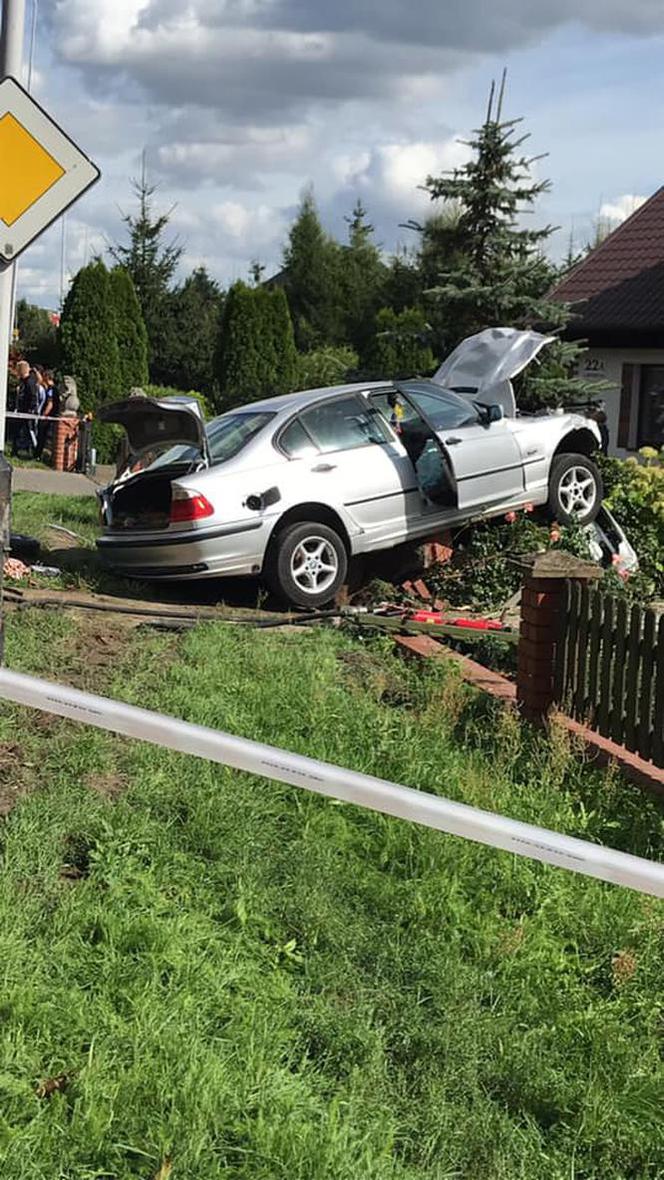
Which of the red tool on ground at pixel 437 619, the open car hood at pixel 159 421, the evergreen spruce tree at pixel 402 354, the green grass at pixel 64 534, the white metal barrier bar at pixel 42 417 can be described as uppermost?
the evergreen spruce tree at pixel 402 354

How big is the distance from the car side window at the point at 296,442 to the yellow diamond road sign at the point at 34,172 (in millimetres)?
5153

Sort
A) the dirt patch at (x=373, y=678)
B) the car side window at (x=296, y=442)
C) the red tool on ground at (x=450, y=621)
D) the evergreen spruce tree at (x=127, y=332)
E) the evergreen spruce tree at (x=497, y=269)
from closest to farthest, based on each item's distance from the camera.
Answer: the dirt patch at (x=373, y=678), the red tool on ground at (x=450, y=621), the car side window at (x=296, y=442), the evergreen spruce tree at (x=497, y=269), the evergreen spruce tree at (x=127, y=332)

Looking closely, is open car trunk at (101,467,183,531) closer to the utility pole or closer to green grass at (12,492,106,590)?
green grass at (12,492,106,590)

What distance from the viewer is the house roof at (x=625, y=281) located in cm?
2447

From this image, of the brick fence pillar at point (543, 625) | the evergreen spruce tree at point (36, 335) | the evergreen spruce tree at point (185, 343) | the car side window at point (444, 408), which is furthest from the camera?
the evergreen spruce tree at point (185, 343)

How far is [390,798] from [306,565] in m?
6.79

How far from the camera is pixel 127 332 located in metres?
27.5

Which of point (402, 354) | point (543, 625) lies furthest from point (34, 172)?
point (402, 354)

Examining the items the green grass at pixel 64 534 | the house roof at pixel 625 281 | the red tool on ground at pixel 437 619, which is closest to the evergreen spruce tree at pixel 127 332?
the house roof at pixel 625 281

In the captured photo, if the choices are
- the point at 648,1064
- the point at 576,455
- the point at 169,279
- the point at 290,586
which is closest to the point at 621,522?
the point at 576,455

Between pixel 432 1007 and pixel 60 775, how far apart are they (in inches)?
76.0

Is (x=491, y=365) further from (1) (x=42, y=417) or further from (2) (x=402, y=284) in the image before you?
(2) (x=402, y=284)

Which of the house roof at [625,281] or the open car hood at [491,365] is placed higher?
the house roof at [625,281]

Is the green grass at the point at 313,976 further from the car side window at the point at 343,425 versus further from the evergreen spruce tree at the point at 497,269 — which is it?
the evergreen spruce tree at the point at 497,269
